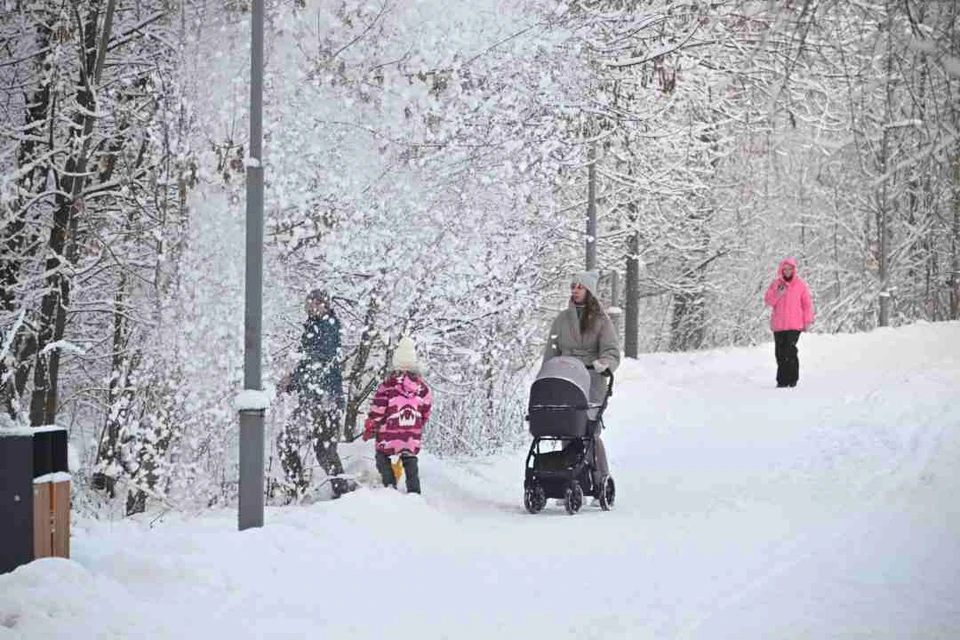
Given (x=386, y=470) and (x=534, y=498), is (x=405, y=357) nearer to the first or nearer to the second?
(x=386, y=470)

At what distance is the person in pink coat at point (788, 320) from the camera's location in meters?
20.1

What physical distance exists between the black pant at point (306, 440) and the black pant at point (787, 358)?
384 inches

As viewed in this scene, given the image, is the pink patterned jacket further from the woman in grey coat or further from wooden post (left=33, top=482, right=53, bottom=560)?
wooden post (left=33, top=482, right=53, bottom=560)

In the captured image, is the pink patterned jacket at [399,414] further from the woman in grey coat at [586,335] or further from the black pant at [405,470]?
the woman in grey coat at [586,335]

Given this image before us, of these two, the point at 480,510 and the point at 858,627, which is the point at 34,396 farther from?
the point at 858,627

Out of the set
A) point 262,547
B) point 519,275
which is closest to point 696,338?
point 519,275

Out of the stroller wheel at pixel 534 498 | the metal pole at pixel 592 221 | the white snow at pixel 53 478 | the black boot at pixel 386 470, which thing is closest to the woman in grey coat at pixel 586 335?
the stroller wheel at pixel 534 498

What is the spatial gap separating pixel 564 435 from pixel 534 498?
666 mm

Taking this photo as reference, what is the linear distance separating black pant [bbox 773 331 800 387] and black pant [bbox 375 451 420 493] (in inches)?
392

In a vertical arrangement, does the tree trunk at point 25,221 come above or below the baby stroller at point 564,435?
above

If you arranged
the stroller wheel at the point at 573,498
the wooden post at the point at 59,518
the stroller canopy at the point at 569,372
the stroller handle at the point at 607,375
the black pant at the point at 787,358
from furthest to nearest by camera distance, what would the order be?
1. the black pant at the point at 787,358
2. the stroller handle at the point at 607,375
3. the stroller canopy at the point at 569,372
4. the stroller wheel at the point at 573,498
5. the wooden post at the point at 59,518

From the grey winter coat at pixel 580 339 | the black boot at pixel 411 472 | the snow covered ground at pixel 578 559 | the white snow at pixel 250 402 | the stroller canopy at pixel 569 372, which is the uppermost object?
the grey winter coat at pixel 580 339

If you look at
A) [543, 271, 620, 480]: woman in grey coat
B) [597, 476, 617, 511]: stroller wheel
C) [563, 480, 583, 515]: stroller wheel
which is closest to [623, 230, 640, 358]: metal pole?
[543, 271, 620, 480]: woman in grey coat

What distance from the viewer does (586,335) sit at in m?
12.5
